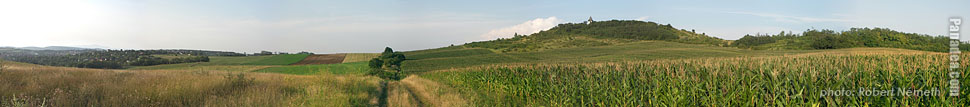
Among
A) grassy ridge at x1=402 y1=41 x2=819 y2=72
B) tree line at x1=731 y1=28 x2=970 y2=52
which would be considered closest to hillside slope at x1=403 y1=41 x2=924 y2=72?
grassy ridge at x1=402 y1=41 x2=819 y2=72

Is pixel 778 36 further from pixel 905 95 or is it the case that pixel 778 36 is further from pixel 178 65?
pixel 178 65

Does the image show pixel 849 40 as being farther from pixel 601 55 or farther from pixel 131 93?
pixel 131 93

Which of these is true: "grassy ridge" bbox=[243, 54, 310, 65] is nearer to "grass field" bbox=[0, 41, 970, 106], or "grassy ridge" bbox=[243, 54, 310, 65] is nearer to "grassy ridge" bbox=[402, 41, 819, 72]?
"grassy ridge" bbox=[402, 41, 819, 72]

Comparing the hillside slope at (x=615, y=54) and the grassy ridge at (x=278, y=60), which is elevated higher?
the hillside slope at (x=615, y=54)

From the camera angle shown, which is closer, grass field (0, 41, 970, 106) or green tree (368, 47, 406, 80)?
grass field (0, 41, 970, 106)

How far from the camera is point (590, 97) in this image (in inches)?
365

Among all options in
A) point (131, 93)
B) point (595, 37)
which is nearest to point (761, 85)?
point (131, 93)

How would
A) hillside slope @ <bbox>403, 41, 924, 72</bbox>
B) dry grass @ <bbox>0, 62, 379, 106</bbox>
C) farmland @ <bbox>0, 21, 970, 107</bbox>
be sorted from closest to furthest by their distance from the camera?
farmland @ <bbox>0, 21, 970, 107</bbox> < dry grass @ <bbox>0, 62, 379, 106</bbox> < hillside slope @ <bbox>403, 41, 924, 72</bbox>

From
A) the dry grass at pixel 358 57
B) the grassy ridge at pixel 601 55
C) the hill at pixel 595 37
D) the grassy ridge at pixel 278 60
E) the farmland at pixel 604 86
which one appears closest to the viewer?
the farmland at pixel 604 86

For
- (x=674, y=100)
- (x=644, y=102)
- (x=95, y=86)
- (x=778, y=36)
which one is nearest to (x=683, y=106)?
(x=674, y=100)

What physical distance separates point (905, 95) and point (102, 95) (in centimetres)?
1435

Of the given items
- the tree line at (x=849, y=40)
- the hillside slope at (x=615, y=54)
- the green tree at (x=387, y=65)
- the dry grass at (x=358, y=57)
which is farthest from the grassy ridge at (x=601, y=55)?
the tree line at (x=849, y=40)

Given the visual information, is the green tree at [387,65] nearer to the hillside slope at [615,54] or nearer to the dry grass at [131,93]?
the hillside slope at [615,54]

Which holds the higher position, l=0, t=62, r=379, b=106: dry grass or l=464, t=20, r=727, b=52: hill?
l=464, t=20, r=727, b=52: hill
